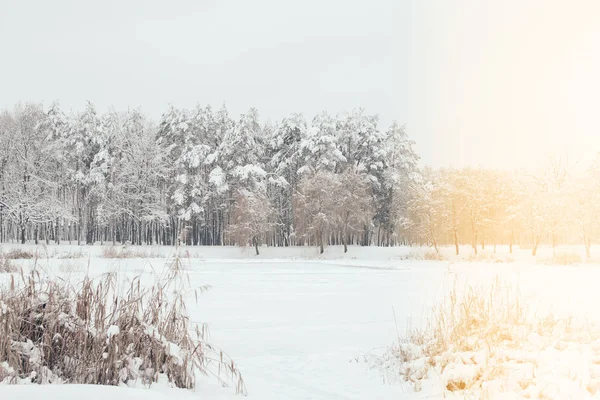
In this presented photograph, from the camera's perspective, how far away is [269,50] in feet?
169

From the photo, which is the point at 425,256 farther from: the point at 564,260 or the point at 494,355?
the point at 494,355

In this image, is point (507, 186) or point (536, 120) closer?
point (536, 120)

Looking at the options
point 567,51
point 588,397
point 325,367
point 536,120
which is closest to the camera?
point 588,397

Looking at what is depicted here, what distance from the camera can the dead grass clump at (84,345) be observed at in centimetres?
479

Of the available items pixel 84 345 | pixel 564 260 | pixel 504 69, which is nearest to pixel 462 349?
pixel 84 345

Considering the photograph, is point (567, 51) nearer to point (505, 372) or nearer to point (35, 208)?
point (505, 372)

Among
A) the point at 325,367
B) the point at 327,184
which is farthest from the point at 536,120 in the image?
the point at 325,367

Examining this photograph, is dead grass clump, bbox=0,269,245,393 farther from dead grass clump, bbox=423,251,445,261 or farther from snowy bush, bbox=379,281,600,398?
dead grass clump, bbox=423,251,445,261

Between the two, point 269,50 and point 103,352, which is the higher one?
point 269,50

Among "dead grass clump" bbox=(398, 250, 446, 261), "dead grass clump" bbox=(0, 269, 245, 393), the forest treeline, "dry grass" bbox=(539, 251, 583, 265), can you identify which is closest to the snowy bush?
"dead grass clump" bbox=(0, 269, 245, 393)

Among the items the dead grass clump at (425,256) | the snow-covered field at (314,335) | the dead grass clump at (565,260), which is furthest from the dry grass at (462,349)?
the dead grass clump at (425,256)

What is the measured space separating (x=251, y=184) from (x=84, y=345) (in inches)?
1656

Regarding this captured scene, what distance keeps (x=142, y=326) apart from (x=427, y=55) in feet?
52.7

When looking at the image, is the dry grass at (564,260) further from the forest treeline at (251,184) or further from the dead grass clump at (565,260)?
the forest treeline at (251,184)
